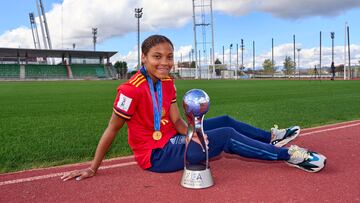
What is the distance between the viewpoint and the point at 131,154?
16.2ft

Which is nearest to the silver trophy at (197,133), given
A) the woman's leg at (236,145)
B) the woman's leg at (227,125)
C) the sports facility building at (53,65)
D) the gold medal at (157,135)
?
the woman's leg at (236,145)

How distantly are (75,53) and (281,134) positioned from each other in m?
66.9

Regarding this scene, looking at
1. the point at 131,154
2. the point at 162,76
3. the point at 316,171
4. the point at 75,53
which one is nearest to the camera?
the point at 162,76

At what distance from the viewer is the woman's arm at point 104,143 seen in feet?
11.1

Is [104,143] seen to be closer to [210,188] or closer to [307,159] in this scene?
[210,188]

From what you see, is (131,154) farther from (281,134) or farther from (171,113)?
(281,134)

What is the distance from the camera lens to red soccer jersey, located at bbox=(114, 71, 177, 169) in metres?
3.31

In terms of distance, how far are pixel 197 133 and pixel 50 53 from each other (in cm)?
6699

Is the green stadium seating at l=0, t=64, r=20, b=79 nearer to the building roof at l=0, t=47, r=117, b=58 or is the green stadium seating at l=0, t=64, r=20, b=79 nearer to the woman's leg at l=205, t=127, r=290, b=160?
the building roof at l=0, t=47, r=117, b=58

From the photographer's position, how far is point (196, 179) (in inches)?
129

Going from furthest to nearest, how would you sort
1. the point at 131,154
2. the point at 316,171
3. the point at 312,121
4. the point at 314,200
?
the point at 312,121
the point at 131,154
the point at 316,171
the point at 314,200

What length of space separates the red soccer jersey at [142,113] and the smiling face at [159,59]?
131 millimetres

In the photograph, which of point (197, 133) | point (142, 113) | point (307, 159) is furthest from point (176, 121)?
point (307, 159)

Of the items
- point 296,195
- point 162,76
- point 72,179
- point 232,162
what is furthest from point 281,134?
point 72,179
